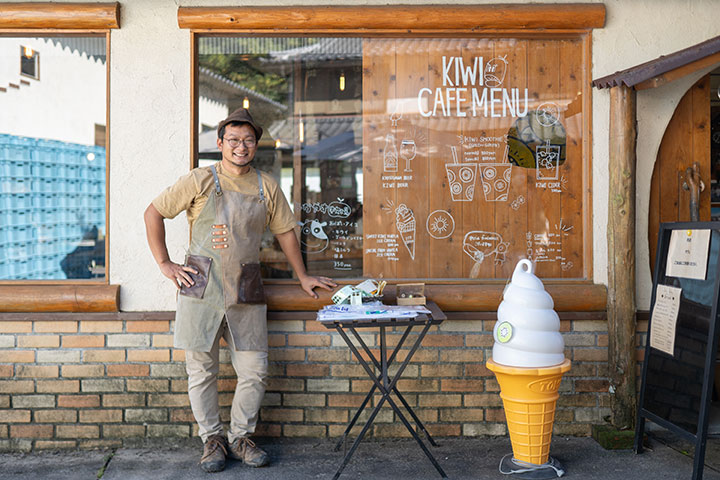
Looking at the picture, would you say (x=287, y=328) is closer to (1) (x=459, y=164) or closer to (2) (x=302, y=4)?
(1) (x=459, y=164)

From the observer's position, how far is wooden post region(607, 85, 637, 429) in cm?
486

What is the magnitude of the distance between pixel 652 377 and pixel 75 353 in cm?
404

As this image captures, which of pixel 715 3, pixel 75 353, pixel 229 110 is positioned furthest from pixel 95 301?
pixel 715 3

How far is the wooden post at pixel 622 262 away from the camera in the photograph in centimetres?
486

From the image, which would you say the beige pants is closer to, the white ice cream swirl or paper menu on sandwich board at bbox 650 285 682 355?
the white ice cream swirl

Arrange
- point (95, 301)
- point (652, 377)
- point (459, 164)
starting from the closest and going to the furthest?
Answer: point (652, 377) < point (95, 301) < point (459, 164)

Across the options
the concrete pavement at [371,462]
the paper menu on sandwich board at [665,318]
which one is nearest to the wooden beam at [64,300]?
the concrete pavement at [371,462]

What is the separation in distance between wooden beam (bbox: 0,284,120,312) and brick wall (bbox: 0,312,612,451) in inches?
2.7

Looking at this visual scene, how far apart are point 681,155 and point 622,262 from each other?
3.45 feet

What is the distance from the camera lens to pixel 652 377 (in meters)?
4.59

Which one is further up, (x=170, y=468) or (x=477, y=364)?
(x=477, y=364)

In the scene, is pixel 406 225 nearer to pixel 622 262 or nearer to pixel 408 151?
pixel 408 151

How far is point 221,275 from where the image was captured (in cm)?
459

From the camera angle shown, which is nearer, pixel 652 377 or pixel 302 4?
Answer: pixel 652 377
